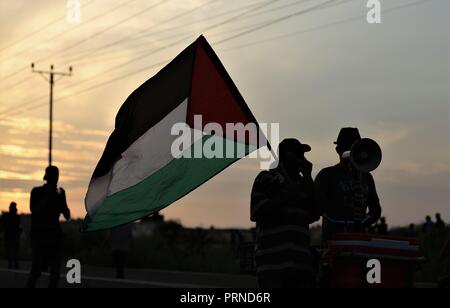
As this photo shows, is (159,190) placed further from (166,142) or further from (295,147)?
(295,147)

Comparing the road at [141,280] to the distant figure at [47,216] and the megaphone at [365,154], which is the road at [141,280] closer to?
the distant figure at [47,216]

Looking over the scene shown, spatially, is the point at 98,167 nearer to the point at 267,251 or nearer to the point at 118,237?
the point at 267,251

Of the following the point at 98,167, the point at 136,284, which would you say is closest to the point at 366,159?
the point at 98,167

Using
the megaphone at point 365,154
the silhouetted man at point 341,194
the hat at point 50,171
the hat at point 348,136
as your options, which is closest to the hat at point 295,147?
the megaphone at point 365,154

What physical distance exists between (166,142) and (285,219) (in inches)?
89.2

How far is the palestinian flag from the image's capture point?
10.4m

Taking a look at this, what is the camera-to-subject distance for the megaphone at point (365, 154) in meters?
9.34

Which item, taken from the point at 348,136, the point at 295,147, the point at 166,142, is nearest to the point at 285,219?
the point at 295,147

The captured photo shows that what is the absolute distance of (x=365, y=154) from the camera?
30.8 feet

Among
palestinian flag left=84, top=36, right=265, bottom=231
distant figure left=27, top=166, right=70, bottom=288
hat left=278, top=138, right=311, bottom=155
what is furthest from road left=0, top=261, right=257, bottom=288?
hat left=278, top=138, right=311, bottom=155

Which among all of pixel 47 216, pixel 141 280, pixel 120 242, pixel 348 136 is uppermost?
pixel 120 242

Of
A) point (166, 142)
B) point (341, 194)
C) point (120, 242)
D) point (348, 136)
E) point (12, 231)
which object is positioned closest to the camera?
point (341, 194)

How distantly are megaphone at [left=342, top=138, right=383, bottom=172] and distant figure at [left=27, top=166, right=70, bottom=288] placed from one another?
607 cm

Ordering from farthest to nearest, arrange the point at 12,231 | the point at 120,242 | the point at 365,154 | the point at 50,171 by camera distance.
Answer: the point at 12,231
the point at 120,242
the point at 50,171
the point at 365,154
